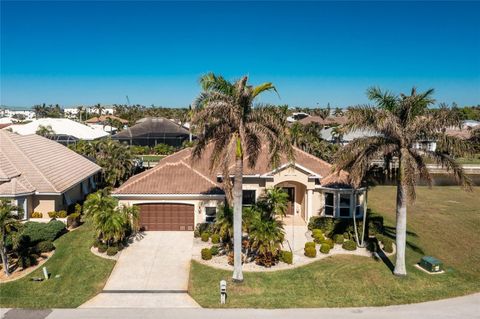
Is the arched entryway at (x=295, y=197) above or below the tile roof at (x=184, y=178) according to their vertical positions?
below

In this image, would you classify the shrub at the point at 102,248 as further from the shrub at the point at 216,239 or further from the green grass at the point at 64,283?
the shrub at the point at 216,239

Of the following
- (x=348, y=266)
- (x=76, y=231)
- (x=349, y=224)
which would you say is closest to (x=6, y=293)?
(x=76, y=231)

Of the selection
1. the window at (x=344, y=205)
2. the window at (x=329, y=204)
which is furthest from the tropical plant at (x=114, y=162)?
the window at (x=344, y=205)

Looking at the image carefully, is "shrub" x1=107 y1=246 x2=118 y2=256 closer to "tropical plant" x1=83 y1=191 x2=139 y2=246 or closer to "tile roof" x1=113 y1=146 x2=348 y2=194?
"tropical plant" x1=83 y1=191 x2=139 y2=246

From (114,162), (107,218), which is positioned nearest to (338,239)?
(107,218)

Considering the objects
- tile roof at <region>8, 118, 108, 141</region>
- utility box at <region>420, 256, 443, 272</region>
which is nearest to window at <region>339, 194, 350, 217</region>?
utility box at <region>420, 256, 443, 272</region>

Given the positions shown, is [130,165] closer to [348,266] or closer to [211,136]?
[211,136]
